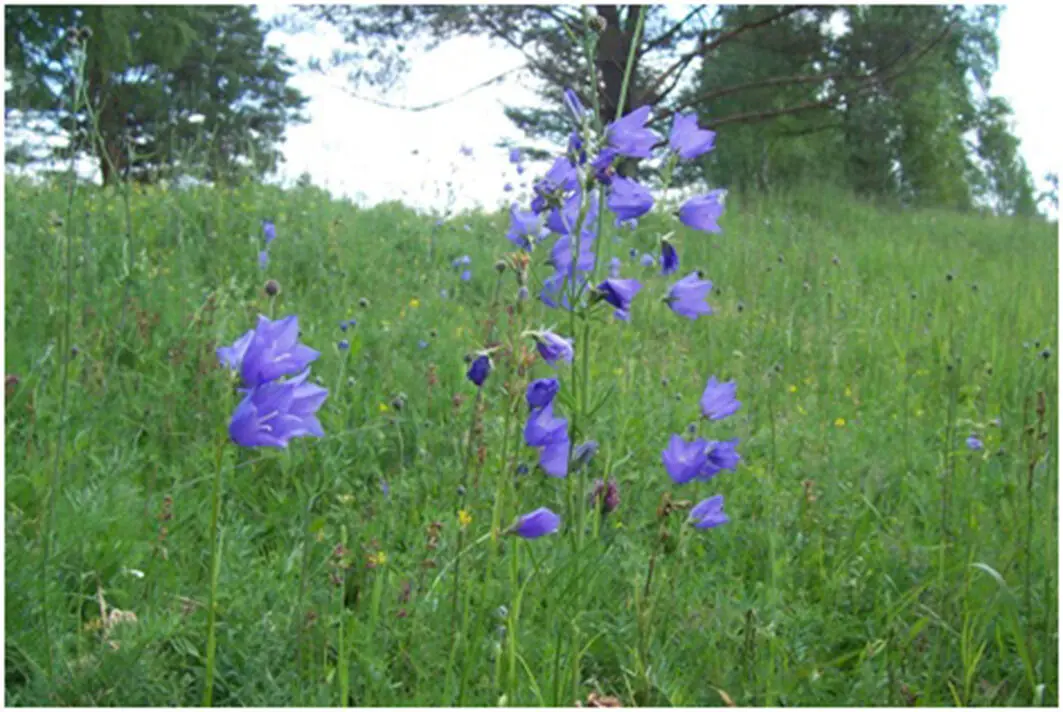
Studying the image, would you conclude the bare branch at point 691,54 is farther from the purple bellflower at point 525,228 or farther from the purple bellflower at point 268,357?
the purple bellflower at point 268,357

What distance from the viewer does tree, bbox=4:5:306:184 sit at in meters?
4.11

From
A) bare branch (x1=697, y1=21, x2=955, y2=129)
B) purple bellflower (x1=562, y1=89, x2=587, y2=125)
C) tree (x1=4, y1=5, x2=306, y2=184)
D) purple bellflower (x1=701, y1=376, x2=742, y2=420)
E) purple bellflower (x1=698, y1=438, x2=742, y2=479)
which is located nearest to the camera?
purple bellflower (x1=562, y1=89, x2=587, y2=125)

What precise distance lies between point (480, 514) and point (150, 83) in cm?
1555

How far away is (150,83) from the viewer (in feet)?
52.2

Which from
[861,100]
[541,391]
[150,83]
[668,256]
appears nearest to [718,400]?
[668,256]

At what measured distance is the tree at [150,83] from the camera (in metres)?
4.11

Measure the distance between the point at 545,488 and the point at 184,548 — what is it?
0.96 meters

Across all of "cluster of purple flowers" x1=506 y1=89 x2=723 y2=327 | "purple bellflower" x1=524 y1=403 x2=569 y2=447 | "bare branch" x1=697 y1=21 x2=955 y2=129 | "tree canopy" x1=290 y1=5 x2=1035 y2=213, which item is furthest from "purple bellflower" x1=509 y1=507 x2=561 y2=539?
"bare branch" x1=697 y1=21 x2=955 y2=129

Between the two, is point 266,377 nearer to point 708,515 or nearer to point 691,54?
point 708,515

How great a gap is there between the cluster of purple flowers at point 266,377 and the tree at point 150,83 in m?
1.38

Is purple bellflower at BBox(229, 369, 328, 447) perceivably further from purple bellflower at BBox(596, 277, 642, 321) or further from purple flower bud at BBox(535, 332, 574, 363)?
purple bellflower at BBox(596, 277, 642, 321)

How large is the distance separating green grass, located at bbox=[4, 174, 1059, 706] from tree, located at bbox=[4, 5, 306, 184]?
1.64 feet

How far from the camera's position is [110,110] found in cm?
1499

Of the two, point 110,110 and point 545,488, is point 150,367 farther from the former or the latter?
point 110,110
